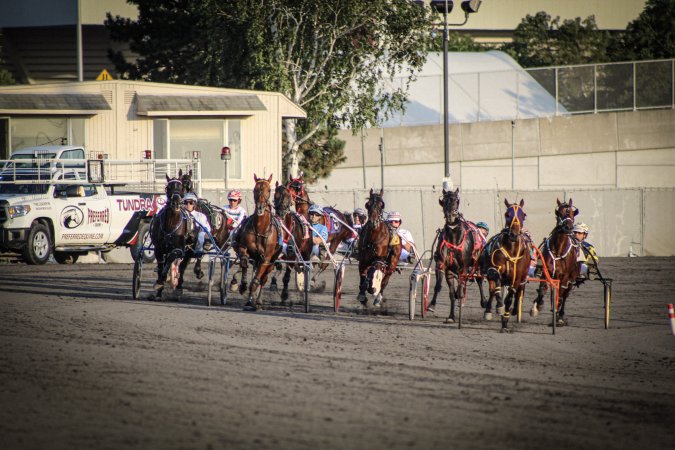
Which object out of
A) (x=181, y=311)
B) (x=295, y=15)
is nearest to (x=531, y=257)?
(x=181, y=311)

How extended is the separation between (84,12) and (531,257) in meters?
43.1

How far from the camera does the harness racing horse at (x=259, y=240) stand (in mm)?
17312

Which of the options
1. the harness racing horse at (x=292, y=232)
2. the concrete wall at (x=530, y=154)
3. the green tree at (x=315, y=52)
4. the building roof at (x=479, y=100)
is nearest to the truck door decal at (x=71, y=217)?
the harness racing horse at (x=292, y=232)

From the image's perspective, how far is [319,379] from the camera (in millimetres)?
10812

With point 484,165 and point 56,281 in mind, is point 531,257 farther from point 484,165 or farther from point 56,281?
point 484,165

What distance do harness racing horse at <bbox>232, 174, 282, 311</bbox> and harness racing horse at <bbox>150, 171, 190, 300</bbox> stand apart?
49.6 inches

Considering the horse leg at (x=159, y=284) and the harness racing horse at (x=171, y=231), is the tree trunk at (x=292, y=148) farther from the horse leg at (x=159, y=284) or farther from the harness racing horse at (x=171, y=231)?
the harness racing horse at (x=171, y=231)

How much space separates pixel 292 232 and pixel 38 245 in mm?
9864

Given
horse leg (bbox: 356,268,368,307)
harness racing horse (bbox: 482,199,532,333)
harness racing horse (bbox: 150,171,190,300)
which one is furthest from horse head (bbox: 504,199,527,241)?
harness racing horse (bbox: 150,171,190,300)

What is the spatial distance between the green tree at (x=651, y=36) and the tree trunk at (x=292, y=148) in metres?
22.2

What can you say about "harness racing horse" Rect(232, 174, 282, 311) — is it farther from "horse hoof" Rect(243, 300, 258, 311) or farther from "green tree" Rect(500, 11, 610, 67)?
"green tree" Rect(500, 11, 610, 67)

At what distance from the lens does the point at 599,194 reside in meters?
36.2

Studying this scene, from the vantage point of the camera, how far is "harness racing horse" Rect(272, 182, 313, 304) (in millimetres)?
18109

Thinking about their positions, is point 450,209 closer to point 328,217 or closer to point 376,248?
point 376,248
